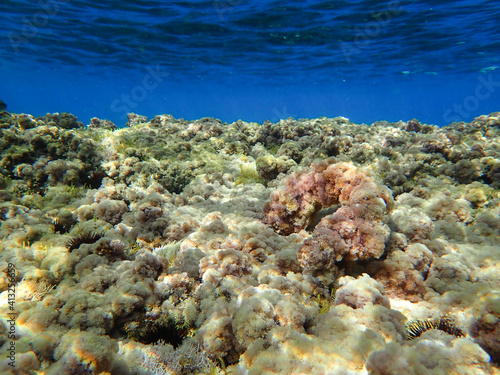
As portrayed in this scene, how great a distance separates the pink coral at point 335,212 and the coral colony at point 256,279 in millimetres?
21

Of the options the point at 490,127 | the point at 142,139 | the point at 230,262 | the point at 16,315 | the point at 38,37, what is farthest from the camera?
the point at 38,37

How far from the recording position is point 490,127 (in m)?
12.2

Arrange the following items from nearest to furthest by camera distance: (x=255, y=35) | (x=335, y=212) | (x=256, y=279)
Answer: (x=256, y=279) < (x=335, y=212) < (x=255, y=35)

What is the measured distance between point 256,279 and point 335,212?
1559 mm

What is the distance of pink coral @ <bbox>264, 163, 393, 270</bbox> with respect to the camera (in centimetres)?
359

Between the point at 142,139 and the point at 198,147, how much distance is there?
1.92 metres

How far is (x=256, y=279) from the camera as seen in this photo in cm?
375

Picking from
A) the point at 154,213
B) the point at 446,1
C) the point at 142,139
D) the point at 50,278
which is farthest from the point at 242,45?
the point at 50,278

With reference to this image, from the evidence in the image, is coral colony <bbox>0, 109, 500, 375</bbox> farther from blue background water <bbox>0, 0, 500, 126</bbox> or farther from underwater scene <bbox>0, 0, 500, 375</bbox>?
blue background water <bbox>0, 0, 500, 126</bbox>

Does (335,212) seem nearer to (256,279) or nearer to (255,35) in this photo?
(256,279)

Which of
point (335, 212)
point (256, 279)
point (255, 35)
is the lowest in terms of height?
point (256, 279)

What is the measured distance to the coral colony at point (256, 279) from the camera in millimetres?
2418

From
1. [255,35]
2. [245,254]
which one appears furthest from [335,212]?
[255,35]

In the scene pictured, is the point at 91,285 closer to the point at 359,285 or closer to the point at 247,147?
the point at 359,285
